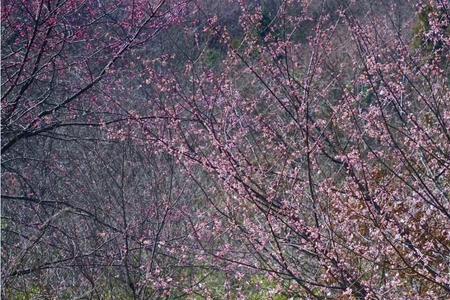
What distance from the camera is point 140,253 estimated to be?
6.19 meters

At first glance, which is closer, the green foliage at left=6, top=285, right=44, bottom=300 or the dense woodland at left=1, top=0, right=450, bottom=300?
the dense woodland at left=1, top=0, right=450, bottom=300

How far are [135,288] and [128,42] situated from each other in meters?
1.86

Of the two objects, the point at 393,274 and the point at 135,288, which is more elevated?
the point at 135,288

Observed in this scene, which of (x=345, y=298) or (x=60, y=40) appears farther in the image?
(x=60, y=40)

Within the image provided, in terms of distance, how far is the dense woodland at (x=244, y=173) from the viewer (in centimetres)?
429

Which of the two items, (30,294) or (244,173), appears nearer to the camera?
(244,173)

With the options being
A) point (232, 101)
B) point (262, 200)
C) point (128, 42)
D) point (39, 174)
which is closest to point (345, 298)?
point (262, 200)

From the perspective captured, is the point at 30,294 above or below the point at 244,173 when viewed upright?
above

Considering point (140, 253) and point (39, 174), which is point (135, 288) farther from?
point (39, 174)

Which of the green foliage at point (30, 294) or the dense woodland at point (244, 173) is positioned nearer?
the dense woodland at point (244, 173)

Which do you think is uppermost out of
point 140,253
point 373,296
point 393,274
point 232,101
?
point 232,101

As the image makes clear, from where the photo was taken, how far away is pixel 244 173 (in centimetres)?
470

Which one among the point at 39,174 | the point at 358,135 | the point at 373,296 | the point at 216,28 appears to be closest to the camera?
the point at 373,296

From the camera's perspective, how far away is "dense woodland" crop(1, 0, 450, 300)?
4285mm
